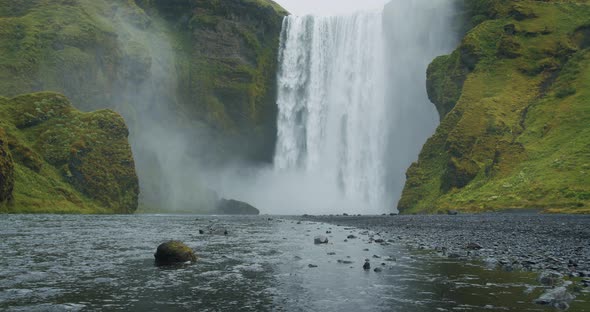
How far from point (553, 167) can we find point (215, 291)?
49854 millimetres

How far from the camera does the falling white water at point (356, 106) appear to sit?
91.2m

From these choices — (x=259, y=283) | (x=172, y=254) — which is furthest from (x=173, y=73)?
(x=259, y=283)

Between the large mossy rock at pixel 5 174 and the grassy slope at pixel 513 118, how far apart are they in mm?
54025

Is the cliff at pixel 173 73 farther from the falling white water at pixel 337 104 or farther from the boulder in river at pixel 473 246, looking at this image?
the boulder in river at pixel 473 246

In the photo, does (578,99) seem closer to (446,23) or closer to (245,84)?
(446,23)

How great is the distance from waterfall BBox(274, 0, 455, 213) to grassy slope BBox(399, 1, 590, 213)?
13.1 m

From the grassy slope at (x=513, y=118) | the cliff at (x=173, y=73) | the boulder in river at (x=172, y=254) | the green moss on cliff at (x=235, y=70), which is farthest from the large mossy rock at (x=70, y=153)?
the boulder in river at (x=172, y=254)

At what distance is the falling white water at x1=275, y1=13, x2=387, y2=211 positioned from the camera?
301 feet

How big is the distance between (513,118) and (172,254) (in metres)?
61.3

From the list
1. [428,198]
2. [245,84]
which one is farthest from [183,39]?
[428,198]

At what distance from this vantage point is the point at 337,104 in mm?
97562

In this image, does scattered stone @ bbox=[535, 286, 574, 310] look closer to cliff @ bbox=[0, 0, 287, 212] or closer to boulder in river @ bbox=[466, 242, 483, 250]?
boulder in river @ bbox=[466, 242, 483, 250]

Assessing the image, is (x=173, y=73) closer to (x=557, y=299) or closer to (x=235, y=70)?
(x=235, y=70)

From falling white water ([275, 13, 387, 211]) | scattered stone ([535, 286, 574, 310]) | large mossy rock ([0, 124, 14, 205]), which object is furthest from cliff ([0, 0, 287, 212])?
scattered stone ([535, 286, 574, 310])
